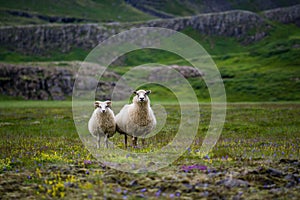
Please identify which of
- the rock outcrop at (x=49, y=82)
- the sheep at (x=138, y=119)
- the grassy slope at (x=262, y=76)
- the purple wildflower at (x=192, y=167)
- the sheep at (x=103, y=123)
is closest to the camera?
the purple wildflower at (x=192, y=167)

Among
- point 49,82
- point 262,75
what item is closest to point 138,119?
point 49,82

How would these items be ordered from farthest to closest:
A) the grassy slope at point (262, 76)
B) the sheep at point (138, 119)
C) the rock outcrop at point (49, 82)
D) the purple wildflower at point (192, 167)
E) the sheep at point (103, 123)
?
the rock outcrop at point (49, 82), the grassy slope at point (262, 76), the sheep at point (103, 123), the sheep at point (138, 119), the purple wildflower at point (192, 167)

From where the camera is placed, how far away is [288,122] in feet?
97.0

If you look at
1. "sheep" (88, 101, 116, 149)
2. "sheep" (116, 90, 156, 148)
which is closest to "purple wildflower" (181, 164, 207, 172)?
"sheep" (116, 90, 156, 148)

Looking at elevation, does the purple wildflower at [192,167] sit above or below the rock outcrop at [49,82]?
below

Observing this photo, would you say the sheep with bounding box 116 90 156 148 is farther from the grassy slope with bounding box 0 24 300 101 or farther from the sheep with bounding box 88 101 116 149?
the grassy slope with bounding box 0 24 300 101

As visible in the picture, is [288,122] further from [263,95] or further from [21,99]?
[21,99]

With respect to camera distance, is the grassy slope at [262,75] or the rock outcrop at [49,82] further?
the rock outcrop at [49,82]

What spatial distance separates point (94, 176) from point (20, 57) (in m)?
189

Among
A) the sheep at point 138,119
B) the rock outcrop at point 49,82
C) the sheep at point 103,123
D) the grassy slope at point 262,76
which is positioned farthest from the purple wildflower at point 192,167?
the grassy slope at point 262,76

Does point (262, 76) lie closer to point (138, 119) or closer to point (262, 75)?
point (262, 75)

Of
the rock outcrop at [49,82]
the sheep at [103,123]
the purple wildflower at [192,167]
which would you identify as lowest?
the purple wildflower at [192,167]

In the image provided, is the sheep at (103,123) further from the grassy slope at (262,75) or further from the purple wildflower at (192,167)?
the grassy slope at (262,75)

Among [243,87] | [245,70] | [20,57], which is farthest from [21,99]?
[20,57]
